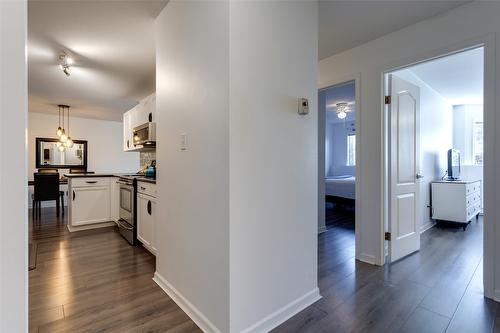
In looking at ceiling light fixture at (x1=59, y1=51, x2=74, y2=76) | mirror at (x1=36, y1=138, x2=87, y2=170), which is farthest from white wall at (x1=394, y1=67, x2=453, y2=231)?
mirror at (x1=36, y1=138, x2=87, y2=170)

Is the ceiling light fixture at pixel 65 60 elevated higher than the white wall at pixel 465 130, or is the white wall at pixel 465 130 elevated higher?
the ceiling light fixture at pixel 65 60

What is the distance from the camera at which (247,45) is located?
1497 millimetres

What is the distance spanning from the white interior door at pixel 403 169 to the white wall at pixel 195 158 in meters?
2.08

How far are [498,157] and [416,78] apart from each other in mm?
2243

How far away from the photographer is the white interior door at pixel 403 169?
106 inches

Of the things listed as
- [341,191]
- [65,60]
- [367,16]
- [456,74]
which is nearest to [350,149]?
[341,191]

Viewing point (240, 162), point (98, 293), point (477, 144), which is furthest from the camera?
point (477, 144)

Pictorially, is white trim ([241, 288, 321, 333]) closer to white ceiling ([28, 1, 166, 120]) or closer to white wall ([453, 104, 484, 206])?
white ceiling ([28, 1, 166, 120])

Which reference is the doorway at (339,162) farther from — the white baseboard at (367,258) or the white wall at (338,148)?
the white baseboard at (367,258)

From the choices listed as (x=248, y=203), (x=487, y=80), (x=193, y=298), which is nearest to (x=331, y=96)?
(x=487, y=80)

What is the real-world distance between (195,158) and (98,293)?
1462mm

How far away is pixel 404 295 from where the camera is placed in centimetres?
201

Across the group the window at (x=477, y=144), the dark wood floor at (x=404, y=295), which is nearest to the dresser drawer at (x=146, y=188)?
the dark wood floor at (x=404, y=295)

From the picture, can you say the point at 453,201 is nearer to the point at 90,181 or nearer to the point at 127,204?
the point at 127,204
